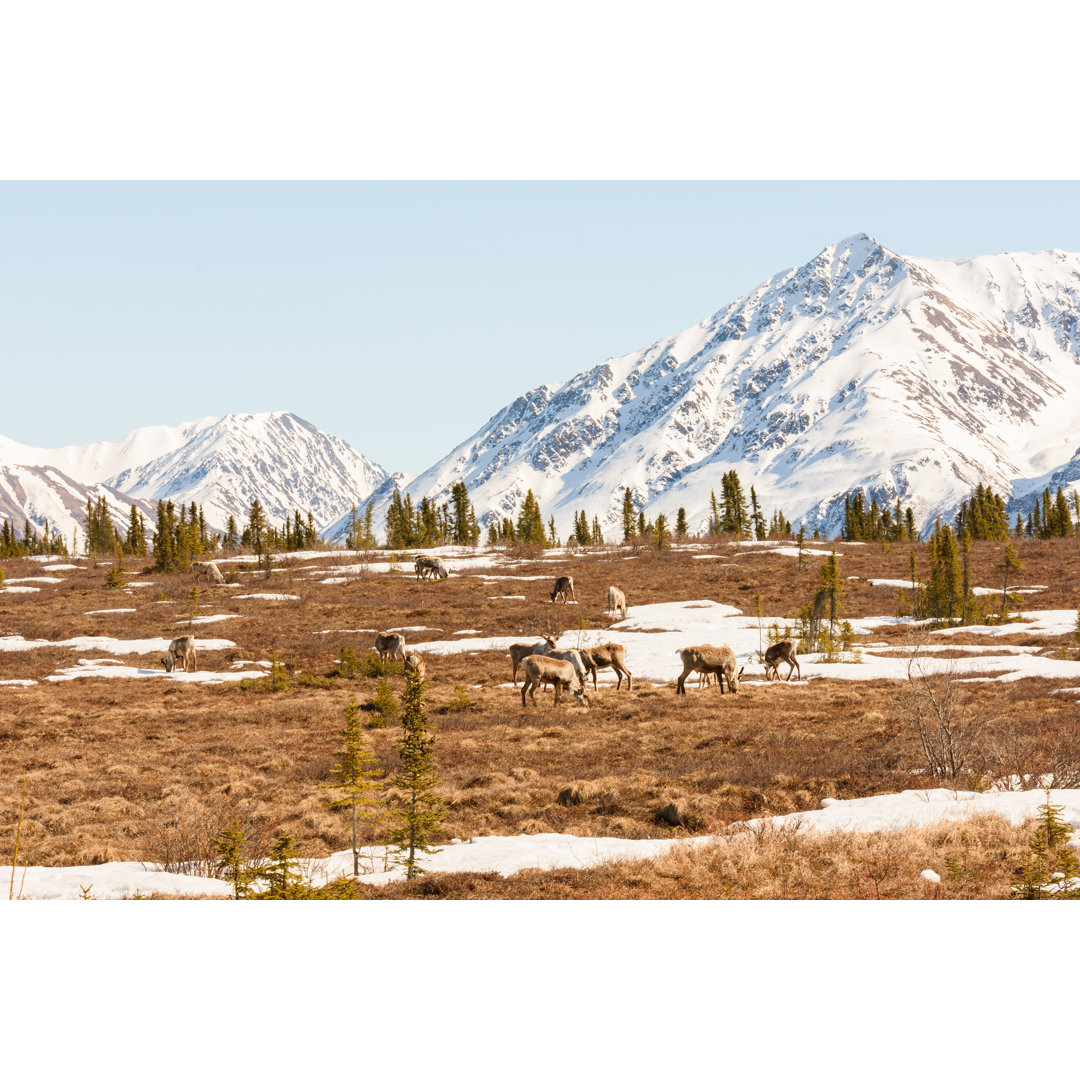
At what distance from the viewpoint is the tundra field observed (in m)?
10.1

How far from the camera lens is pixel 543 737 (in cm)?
2112

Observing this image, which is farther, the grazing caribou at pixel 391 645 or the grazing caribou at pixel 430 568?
the grazing caribou at pixel 430 568

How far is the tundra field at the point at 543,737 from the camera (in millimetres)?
10117

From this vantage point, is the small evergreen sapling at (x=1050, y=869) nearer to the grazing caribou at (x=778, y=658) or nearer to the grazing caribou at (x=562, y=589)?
the grazing caribou at (x=778, y=658)

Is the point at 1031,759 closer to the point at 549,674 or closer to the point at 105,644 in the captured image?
the point at 549,674

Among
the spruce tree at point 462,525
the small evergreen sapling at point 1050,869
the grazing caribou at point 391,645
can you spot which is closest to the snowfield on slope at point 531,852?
the small evergreen sapling at point 1050,869

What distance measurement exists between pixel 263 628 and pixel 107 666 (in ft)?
33.1

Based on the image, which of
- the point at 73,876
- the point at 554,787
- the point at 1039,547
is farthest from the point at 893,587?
the point at 73,876

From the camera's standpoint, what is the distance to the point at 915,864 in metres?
9.44

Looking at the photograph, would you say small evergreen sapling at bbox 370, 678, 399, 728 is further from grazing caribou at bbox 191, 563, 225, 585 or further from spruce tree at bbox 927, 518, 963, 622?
grazing caribou at bbox 191, 563, 225, 585

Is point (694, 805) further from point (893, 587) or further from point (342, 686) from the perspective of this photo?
point (893, 587)

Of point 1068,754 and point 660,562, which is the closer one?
point 1068,754

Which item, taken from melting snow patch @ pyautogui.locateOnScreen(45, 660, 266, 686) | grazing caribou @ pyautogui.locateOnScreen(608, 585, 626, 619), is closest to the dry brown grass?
melting snow patch @ pyautogui.locateOnScreen(45, 660, 266, 686)

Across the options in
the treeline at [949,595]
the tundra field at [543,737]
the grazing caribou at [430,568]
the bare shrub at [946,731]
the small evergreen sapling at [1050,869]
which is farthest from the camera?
the grazing caribou at [430,568]
